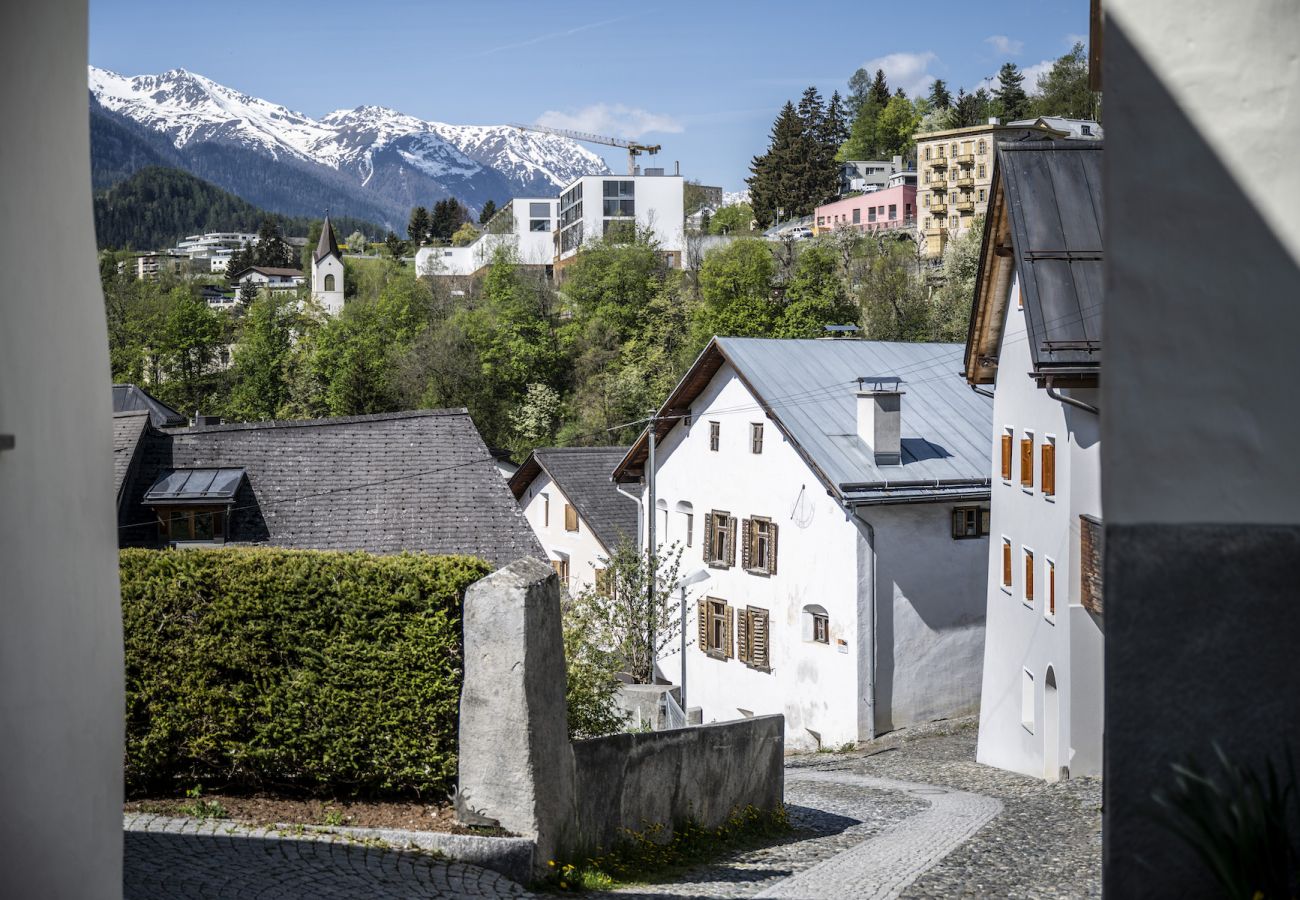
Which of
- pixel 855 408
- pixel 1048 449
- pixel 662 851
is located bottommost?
pixel 662 851

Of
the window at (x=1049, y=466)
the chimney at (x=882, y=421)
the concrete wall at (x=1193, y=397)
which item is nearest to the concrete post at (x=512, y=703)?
the concrete wall at (x=1193, y=397)

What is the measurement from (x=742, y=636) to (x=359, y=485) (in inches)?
427

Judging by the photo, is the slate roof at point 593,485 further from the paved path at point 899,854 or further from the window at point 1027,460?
the paved path at point 899,854

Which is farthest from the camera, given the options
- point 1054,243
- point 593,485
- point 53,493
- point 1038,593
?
point 593,485

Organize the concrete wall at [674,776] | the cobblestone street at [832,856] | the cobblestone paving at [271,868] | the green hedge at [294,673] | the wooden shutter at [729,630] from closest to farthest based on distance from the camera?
the cobblestone paving at [271,868], the cobblestone street at [832,856], the green hedge at [294,673], the concrete wall at [674,776], the wooden shutter at [729,630]

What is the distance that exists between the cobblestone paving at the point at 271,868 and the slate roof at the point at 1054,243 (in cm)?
1295

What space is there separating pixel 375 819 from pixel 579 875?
5.31ft

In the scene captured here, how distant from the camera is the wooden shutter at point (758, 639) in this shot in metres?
30.5

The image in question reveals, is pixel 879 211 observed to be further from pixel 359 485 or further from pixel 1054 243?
pixel 1054 243

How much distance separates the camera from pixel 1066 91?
11250cm

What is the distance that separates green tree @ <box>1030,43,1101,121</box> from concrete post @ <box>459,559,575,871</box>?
100161 mm

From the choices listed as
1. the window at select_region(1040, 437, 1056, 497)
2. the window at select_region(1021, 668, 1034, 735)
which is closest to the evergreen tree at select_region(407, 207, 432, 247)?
the window at select_region(1021, 668, 1034, 735)

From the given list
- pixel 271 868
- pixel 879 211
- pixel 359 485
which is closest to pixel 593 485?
pixel 359 485

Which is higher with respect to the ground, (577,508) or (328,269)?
(328,269)
